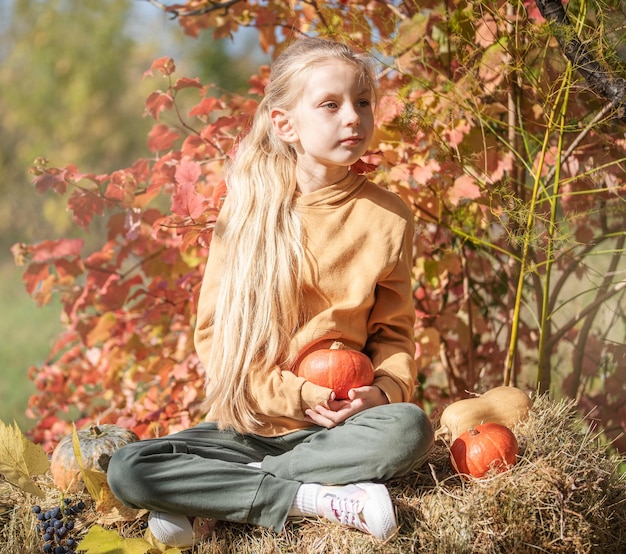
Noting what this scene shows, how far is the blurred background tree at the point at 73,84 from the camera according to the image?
11.2 metres

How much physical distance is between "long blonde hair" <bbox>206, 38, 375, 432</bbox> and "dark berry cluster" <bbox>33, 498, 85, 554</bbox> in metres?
0.51

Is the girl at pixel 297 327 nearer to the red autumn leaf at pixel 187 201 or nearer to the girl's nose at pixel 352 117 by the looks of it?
the girl's nose at pixel 352 117

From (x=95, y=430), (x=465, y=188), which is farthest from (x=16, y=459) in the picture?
(x=465, y=188)

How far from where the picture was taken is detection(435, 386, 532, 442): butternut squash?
2.48 meters

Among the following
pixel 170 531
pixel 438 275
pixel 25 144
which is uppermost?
pixel 25 144

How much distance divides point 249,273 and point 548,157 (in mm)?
1364

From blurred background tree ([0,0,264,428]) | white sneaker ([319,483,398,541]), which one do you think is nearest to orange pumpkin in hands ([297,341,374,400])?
white sneaker ([319,483,398,541])

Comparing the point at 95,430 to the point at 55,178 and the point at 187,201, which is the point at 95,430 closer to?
the point at 187,201

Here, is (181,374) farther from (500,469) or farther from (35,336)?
(35,336)

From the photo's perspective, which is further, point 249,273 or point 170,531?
point 249,273

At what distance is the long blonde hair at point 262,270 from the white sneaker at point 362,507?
1.22 ft

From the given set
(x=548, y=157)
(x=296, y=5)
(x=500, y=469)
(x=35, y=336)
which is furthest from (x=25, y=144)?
(x=500, y=469)

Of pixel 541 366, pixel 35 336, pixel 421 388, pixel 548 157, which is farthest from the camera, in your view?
pixel 35 336

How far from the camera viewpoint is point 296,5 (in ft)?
11.5
